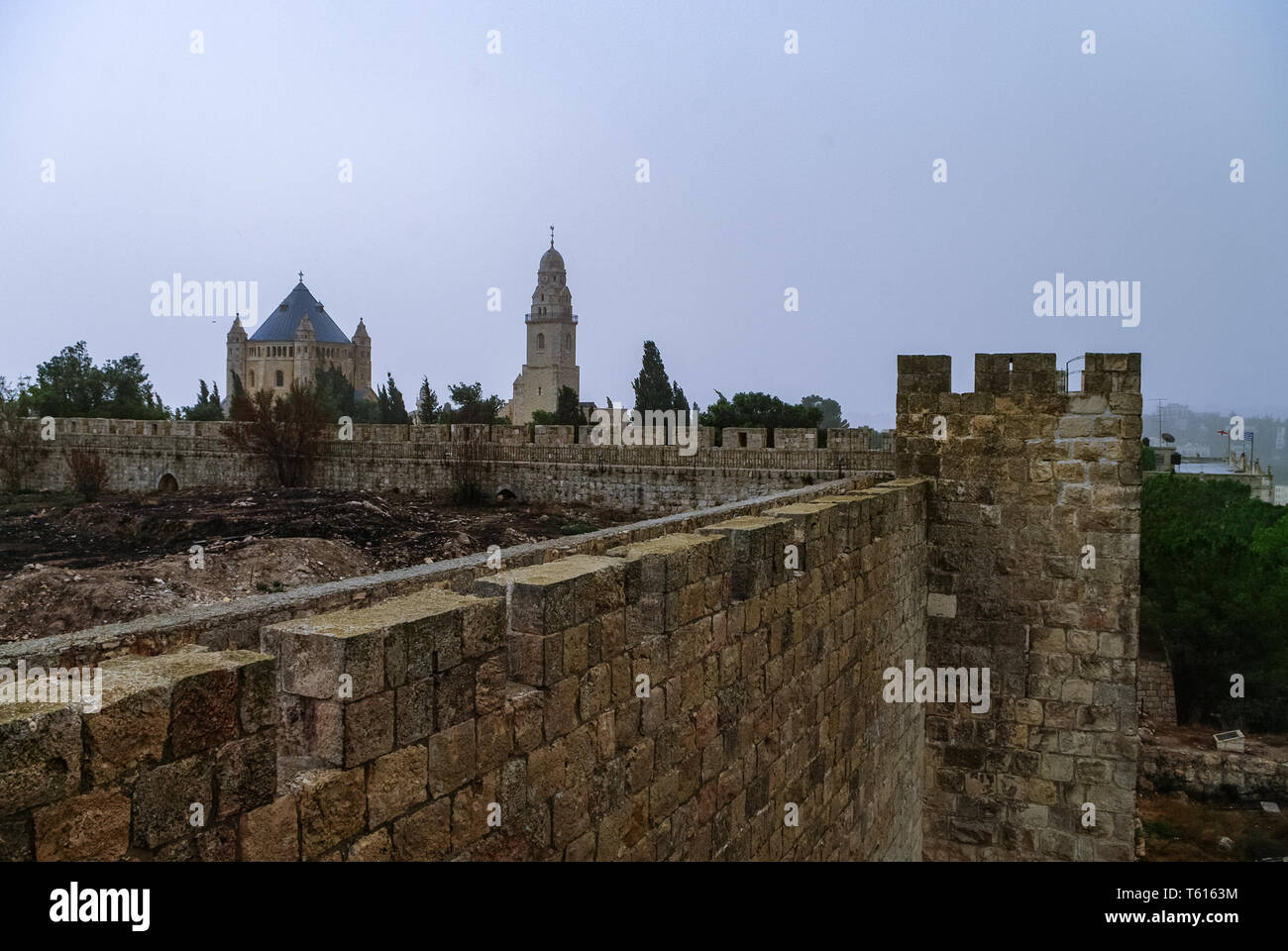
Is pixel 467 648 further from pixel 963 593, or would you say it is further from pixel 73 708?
pixel 963 593

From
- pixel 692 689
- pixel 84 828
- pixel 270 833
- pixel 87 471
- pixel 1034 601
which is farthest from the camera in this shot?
pixel 87 471

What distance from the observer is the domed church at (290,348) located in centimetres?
7975

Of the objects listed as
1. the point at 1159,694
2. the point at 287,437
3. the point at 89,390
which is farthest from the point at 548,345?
the point at 1159,694

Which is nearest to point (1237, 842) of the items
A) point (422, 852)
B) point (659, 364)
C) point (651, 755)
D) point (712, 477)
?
point (712, 477)

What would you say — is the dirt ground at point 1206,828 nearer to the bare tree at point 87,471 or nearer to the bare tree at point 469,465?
the bare tree at point 469,465

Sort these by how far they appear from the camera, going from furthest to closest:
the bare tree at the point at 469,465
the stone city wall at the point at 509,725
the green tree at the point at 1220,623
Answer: the bare tree at the point at 469,465 < the green tree at the point at 1220,623 < the stone city wall at the point at 509,725

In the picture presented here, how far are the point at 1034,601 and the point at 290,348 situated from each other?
262 ft

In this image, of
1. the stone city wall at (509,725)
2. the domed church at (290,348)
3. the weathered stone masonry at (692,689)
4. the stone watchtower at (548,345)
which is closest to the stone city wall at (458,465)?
the weathered stone masonry at (692,689)

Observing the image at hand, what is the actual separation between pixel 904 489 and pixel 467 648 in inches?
185

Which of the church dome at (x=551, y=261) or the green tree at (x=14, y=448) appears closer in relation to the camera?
the green tree at (x=14, y=448)

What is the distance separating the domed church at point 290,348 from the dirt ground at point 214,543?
53826 millimetres

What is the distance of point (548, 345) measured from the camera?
246 ft

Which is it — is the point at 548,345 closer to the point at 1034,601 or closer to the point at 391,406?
the point at 391,406

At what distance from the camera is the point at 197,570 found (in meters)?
12.8
